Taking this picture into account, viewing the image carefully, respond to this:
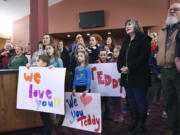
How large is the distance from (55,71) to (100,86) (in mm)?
841

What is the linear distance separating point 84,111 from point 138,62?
2.66 feet

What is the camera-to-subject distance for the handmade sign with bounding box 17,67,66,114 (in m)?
1.83

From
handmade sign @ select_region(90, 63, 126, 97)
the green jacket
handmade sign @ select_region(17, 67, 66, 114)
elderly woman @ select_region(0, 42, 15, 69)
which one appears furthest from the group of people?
elderly woman @ select_region(0, 42, 15, 69)

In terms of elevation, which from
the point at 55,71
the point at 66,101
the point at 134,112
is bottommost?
the point at 134,112

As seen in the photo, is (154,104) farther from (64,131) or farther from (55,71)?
(55,71)

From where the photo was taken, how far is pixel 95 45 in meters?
3.01

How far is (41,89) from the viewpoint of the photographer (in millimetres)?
1898

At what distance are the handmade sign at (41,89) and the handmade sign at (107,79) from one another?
764 mm

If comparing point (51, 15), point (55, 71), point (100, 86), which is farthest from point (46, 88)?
point (51, 15)

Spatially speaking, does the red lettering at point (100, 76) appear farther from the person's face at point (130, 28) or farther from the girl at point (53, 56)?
the person's face at point (130, 28)

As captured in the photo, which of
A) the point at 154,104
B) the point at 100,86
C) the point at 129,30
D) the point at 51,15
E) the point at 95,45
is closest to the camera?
the point at 129,30

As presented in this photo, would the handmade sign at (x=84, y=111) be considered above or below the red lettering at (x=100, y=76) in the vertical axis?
below

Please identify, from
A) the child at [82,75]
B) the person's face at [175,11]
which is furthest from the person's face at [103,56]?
the person's face at [175,11]

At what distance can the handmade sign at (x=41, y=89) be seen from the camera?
183 cm
